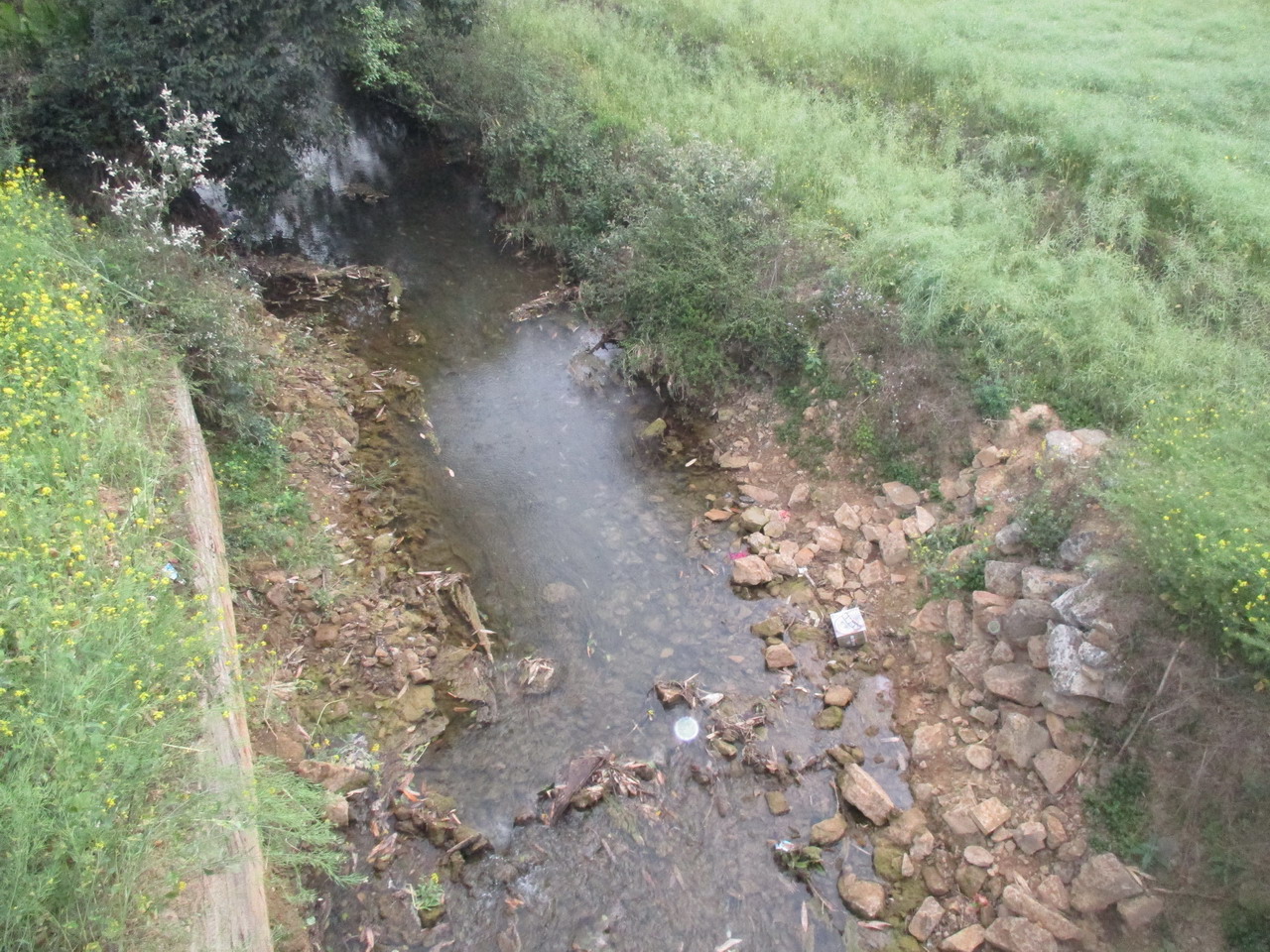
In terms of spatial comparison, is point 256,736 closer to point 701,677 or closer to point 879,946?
point 701,677

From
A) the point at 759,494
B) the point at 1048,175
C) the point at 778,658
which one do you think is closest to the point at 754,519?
the point at 759,494

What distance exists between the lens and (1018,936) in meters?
4.89

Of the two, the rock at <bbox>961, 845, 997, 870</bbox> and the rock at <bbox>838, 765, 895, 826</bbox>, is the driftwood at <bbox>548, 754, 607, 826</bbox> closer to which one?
the rock at <bbox>838, 765, 895, 826</bbox>

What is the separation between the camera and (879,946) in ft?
16.5

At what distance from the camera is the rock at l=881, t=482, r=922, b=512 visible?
25.0 feet

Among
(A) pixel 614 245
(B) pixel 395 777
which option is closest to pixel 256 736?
(B) pixel 395 777

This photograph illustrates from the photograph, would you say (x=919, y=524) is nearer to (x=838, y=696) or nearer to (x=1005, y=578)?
(x=1005, y=578)

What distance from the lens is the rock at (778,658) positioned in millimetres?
6672

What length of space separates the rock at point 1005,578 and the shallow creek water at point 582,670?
46.4 inches

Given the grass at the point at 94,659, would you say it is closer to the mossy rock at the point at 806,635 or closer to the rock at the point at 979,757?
the mossy rock at the point at 806,635

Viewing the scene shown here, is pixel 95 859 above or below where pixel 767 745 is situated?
above

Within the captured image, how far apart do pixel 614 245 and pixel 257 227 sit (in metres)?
5.29

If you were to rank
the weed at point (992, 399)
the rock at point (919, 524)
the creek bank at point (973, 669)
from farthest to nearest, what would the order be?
1. the weed at point (992, 399)
2. the rock at point (919, 524)
3. the creek bank at point (973, 669)

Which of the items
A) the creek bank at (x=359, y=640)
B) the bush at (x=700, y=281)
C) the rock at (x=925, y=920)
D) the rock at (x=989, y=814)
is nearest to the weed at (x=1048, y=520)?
the rock at (x=989, y=814)
